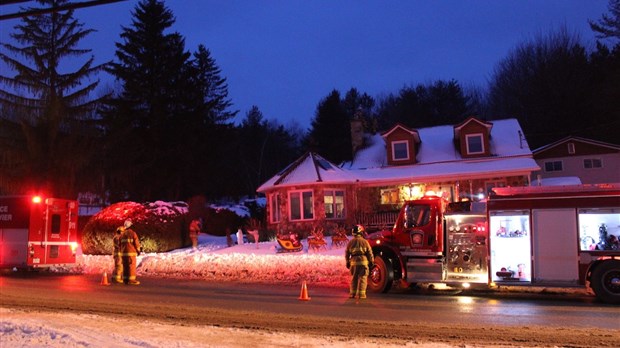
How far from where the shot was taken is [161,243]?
2652 cm

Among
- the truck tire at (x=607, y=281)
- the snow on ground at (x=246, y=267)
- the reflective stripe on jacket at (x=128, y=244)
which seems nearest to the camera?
the truck tire at (x=607, y=281)

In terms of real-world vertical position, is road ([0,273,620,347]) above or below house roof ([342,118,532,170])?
below

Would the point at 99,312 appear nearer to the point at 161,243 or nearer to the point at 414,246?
the point at 414,246

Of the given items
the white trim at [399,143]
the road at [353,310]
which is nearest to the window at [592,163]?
the white trim at [399,143]

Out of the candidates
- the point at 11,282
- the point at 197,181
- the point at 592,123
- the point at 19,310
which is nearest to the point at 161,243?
the point at 11,282

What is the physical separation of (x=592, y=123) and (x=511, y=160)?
21.3 metres

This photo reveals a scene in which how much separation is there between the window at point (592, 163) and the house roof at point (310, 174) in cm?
1828

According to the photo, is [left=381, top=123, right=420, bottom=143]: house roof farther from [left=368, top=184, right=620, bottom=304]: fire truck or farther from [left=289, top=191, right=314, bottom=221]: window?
[left=368, top=184, right=620, bottom=304]: fire truck

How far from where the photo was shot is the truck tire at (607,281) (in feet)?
45.2

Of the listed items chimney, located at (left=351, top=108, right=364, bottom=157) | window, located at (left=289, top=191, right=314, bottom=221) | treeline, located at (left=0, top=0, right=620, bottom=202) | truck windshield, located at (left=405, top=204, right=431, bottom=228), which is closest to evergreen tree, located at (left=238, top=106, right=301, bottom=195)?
treeline, located at (left=0, top=0, right=620, bottom=202)

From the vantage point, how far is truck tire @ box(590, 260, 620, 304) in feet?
45.2

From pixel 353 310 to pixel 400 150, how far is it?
23261 millimetres

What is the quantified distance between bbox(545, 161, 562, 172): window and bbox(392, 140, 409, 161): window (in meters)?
13.0

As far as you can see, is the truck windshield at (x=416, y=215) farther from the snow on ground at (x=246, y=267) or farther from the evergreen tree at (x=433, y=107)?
the evergreen tree at (x=433, y=107)
